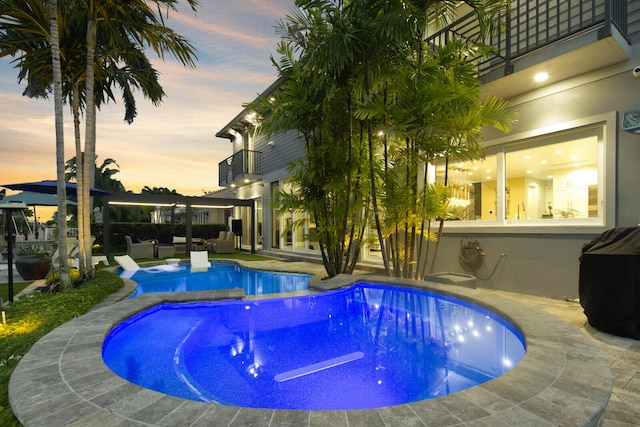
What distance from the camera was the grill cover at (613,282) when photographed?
10.5 feet

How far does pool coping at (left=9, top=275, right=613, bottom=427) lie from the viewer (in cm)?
148

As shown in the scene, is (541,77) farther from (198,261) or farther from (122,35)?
(198,261)

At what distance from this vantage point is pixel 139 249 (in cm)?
1209

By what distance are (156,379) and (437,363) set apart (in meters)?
2.33

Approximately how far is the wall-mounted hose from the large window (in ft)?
1.52

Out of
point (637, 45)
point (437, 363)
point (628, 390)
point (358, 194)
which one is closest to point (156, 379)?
point (437, 363)

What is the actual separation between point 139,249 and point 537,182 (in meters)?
12.7

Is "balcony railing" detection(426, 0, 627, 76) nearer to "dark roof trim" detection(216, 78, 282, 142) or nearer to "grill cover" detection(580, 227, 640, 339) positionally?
"grill cover" detection(580, 227, 640, 339)

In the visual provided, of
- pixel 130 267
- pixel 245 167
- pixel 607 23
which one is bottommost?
pixel 130 267

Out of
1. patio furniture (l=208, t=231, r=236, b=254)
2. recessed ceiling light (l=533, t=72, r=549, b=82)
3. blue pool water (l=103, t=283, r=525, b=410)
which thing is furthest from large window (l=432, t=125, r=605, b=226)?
patio furniture (l=208, t=231, r=236, b=254)

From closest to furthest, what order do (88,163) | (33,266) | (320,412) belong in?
(320,412), (88,163), (33,266)

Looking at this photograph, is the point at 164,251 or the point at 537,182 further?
the point at 164,251

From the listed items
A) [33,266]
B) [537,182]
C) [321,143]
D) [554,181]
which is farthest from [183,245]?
[554,181]

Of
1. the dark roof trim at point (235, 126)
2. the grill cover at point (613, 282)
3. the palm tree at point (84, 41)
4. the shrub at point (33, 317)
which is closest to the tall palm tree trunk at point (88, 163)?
the palm tree at point (84, 41)
